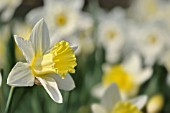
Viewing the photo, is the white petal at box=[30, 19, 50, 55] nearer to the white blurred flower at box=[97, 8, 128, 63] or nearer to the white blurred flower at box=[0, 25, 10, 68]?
the white blurred flower at box=[0, 25, 10, 68]

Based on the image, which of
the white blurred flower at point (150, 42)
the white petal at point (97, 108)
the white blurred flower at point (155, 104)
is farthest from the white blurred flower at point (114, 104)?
the white blurred flower at point (150, 42)

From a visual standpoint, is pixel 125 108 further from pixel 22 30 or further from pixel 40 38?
pixel 22 30

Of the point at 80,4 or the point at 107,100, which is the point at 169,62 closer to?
the point at 80,4

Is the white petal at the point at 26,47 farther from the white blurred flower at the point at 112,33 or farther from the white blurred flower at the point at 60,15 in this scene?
the white blurred flower at the point at 112,33

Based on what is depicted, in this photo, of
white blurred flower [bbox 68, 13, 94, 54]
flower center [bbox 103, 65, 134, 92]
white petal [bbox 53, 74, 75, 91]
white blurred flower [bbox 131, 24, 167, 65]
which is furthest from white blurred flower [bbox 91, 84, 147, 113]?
white blurred flower [bbox 131, 24, 167, 65]

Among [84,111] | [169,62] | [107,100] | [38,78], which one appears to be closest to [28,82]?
[38,78]

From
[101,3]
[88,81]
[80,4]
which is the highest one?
[80,4]
